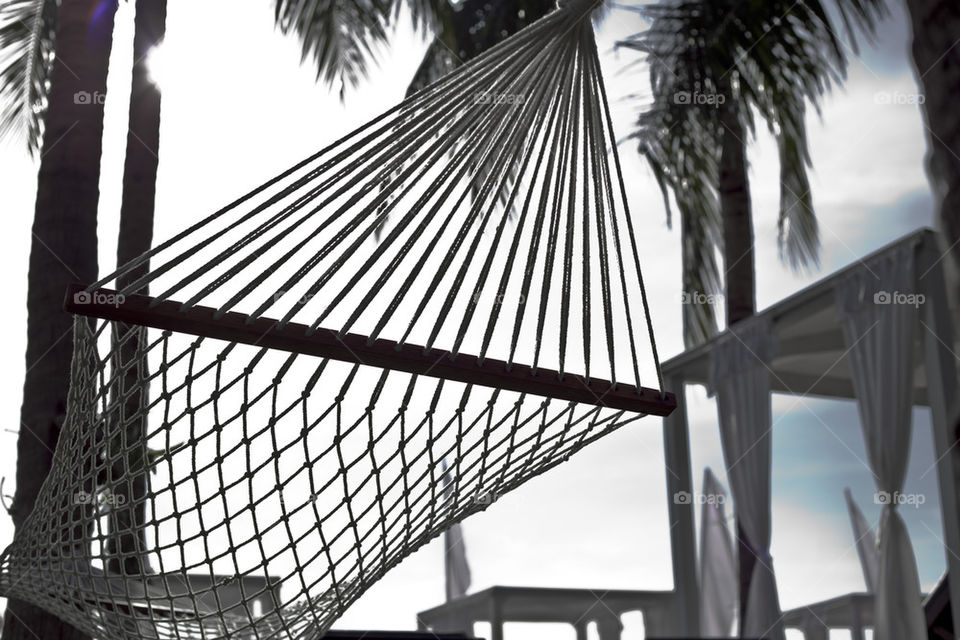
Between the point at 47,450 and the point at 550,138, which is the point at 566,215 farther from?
the point at 47,450

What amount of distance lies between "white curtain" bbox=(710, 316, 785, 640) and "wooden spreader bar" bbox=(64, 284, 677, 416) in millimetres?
2921

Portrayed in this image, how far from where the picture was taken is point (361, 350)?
4.86 ft

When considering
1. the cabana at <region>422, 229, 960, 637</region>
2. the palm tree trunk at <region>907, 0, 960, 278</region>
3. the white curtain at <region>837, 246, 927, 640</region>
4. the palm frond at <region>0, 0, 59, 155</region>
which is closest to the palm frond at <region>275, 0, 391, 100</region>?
the palm frond at <region>0, 0, 59, 155</region>

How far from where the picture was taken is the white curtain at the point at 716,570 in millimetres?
4906

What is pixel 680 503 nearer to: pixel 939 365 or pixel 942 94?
pixel 939 365

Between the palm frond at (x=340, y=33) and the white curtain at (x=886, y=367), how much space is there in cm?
254

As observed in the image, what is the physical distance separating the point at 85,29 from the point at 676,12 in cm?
377

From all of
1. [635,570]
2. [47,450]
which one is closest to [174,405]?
[47,450]

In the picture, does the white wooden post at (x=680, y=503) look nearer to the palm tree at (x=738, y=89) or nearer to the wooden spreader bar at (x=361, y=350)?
the palm tree at (x=738, y=89)

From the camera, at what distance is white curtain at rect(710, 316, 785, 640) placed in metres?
4.45

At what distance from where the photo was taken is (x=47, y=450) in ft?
7.36

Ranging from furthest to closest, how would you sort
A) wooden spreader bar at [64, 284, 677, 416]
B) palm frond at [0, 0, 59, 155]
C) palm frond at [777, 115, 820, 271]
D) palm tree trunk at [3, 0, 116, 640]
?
palm frond at [777, 115, 820, 271] → palm frond at [0, 0, 59, 155] → palm tree trunk at [3, 0, 116, 640] → wooden spreader bar at [64, 284, 677, 416]

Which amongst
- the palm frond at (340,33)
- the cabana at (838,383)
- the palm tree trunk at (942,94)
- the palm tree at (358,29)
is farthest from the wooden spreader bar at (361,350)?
the palm frond at (340,33)

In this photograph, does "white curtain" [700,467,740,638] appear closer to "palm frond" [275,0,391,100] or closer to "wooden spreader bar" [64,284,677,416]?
"palm frond" [275,0,391,100]
